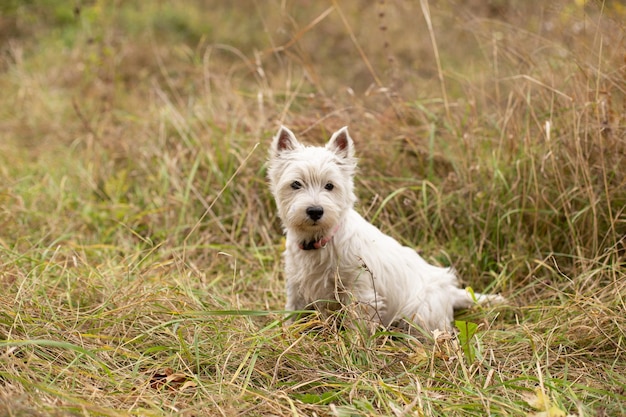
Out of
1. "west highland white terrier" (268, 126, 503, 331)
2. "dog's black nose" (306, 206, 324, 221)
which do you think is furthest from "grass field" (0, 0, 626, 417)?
"dog's black nose" (306, 206, 324, 221)

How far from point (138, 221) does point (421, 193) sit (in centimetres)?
241

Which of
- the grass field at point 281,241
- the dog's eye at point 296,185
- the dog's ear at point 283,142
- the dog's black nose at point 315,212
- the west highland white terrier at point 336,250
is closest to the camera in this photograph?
the grass field at point 281,241

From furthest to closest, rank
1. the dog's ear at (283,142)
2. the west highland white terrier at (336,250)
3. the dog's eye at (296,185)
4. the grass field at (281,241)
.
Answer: the dog's ear at (283,142) < the dog's eye at (296,185) < the west highland white terrier at (336,250) < the grass field at (281,241)

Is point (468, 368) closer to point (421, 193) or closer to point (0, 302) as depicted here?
point (421, 193)

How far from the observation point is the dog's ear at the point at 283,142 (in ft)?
11.8

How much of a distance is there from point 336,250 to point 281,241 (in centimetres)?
113

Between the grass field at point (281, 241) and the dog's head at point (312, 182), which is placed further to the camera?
the dog's head at point (312, 182)

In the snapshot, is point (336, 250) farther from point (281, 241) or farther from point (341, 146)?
point (281, 241)

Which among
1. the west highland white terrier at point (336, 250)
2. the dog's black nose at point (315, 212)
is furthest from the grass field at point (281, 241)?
the dog's black nose at point (315, 212)

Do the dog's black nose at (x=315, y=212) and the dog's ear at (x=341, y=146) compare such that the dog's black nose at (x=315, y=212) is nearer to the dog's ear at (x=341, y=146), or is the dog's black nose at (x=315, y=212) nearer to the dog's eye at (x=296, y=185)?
the dog's eye at (x=296, y=185)

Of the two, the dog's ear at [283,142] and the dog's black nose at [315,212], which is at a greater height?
the dog's ear at [283,142]

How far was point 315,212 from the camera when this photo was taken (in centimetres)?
328

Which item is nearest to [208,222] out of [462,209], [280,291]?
[280,291]

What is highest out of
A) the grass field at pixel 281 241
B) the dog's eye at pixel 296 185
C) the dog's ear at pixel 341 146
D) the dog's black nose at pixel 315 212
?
the dog's ear at pixel 341 146
